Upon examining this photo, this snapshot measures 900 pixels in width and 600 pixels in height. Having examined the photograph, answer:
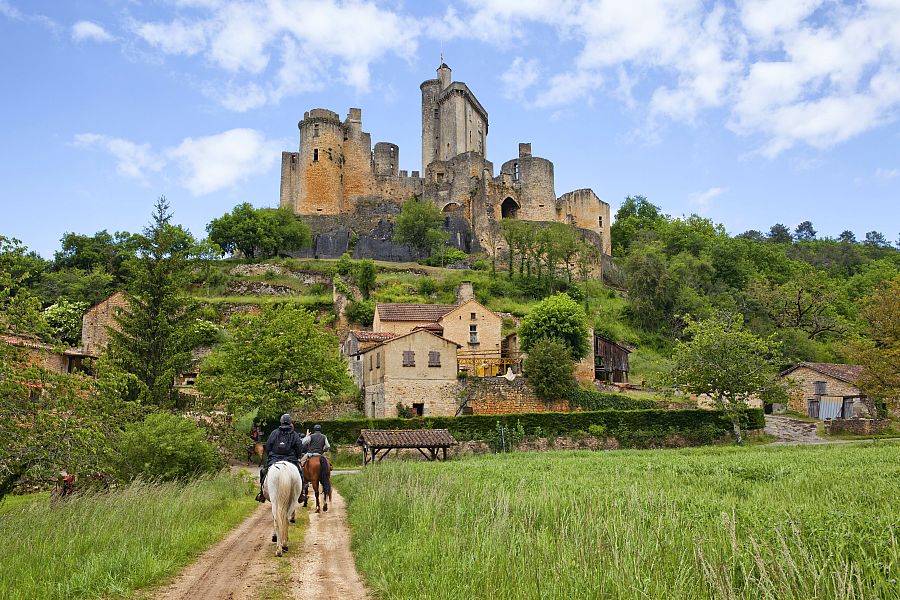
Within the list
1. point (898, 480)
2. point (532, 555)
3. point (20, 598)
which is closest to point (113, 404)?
point (20, 598)

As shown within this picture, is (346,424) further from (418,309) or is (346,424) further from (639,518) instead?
(639,518)

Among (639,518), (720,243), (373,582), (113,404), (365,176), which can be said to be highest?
(365,176)

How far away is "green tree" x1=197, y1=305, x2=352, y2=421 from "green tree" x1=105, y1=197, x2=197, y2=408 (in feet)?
22.8

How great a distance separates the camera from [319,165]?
78.7 m

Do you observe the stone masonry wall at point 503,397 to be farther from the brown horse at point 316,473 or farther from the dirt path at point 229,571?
the dirt path at point 229,571

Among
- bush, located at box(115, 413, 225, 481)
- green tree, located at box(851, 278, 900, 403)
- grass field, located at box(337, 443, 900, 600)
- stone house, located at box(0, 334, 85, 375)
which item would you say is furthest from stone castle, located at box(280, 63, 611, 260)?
A: grass field, located at box(337, 443, 900, 600)

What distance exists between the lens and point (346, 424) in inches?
1289

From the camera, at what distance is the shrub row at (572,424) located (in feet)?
107

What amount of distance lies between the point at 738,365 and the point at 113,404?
28.9m

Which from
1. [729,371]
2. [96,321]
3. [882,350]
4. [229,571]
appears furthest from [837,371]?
[96,321]

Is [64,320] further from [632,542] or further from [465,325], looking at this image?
Answer: [465,325]

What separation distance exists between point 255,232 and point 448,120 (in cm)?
2816

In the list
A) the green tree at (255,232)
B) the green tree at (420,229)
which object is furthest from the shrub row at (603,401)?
the green tree at (255,232)

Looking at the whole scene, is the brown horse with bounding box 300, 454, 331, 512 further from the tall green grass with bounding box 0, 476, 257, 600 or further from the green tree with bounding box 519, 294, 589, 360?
the green tree with bounding box 519, 294, 589, 360
